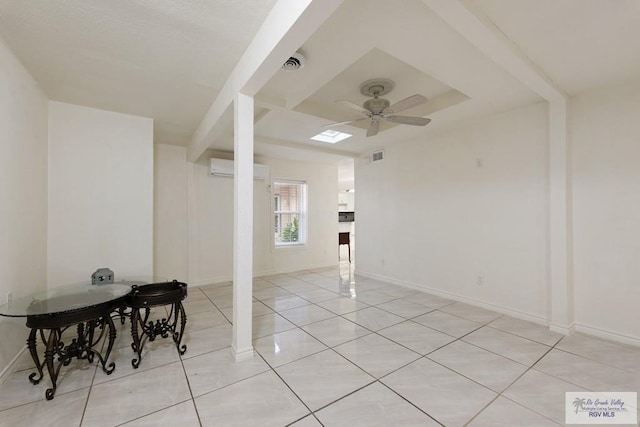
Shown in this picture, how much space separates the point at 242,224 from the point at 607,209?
352cm

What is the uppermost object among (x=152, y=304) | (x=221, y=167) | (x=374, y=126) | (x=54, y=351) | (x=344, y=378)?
(x=374, y=126)

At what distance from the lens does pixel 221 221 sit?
503cm

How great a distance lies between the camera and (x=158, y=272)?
14.5 ft

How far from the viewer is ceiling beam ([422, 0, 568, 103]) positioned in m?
1.49

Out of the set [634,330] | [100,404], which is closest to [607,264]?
[634,330]

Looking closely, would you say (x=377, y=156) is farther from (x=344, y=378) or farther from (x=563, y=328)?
(x=344, y=378)

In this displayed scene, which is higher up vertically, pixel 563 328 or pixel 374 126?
pixel 374 126

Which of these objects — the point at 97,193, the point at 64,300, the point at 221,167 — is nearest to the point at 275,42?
the point at 64,300

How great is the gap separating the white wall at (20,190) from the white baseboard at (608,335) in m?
5.15

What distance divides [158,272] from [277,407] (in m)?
3.64

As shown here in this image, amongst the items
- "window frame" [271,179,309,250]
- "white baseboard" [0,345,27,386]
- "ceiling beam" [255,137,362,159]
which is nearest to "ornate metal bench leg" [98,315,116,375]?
"white baseboard" [0,345,27,386]

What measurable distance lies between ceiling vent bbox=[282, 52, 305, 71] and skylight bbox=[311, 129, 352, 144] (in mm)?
1840

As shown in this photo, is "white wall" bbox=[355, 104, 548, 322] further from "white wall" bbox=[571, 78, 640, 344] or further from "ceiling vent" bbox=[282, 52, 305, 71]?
"ceiling vent" bbox=[282, 52, 305, 71]

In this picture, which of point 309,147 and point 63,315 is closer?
point 63,315
